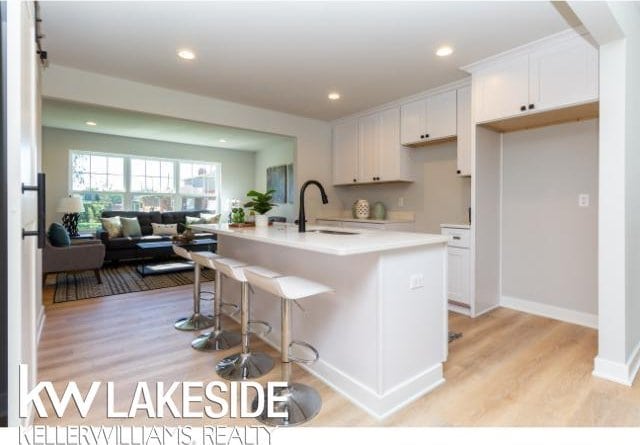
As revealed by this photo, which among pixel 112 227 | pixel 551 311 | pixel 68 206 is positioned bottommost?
pixel 551 311

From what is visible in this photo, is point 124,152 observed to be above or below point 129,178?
above

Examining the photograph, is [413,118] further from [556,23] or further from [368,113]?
[556,23]

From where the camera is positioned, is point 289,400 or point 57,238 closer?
point 289,400

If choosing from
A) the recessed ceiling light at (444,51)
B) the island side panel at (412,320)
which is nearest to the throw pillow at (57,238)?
the island side panel at (412,320)

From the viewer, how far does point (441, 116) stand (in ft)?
12.7

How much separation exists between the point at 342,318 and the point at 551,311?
2.45 metres

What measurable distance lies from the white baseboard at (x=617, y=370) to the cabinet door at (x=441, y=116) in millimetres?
2436

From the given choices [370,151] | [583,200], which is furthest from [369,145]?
[583,200]

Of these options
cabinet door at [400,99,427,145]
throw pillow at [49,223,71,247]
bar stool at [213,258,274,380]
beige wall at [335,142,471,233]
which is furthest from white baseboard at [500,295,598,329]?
throw pillow at [49,223,71,247]

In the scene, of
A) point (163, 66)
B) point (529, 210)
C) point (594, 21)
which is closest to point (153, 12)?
point (163, 66)

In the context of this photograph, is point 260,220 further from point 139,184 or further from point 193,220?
point 139,184

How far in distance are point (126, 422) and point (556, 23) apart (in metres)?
3.76

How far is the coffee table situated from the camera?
5305 mm

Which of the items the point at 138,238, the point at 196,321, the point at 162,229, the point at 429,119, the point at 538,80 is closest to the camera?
the point at 538,80
